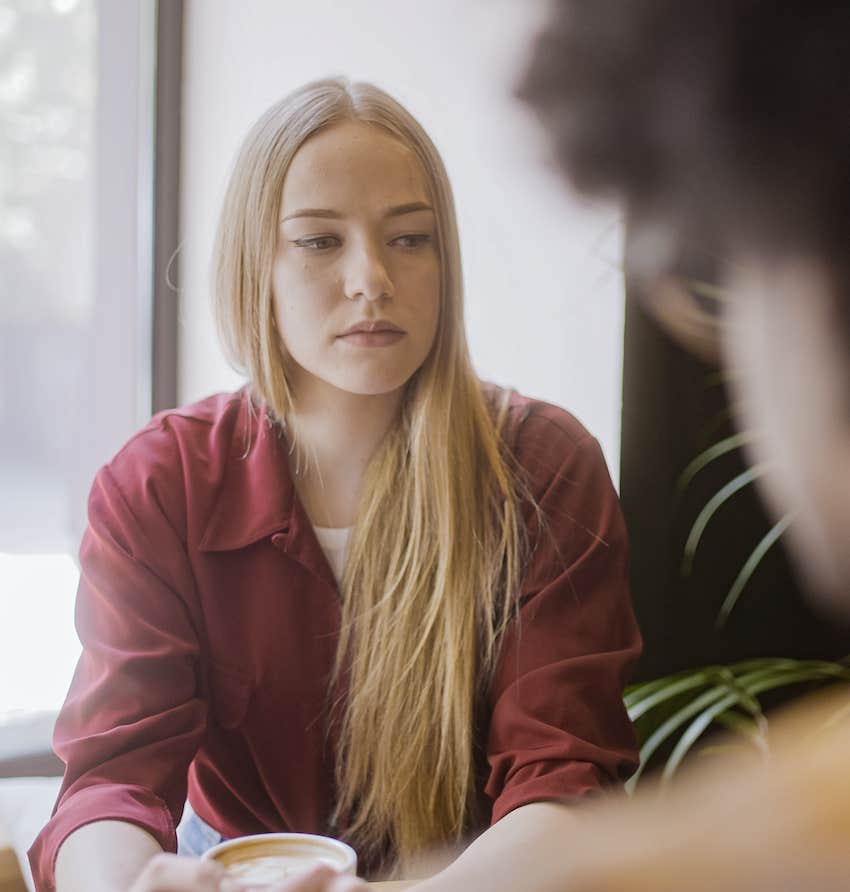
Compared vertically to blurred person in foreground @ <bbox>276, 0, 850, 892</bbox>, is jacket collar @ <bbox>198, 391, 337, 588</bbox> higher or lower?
lower

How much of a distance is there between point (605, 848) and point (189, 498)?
624mm

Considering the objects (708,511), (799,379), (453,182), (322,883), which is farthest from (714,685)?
(799,379)

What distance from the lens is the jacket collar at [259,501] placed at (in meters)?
0.84

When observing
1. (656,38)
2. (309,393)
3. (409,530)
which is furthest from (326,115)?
(656,38)

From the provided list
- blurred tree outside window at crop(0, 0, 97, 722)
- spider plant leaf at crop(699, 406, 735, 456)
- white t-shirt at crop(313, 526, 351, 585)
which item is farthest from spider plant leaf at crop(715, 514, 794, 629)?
blurred tree outside window at crop(0, 0, 97, 722)

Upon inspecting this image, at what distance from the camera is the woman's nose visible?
813 millimetres

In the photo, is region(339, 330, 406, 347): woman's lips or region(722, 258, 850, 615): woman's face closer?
region(722, 258, 850, 615): woman's face

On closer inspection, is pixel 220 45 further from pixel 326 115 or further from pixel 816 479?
pixel 816 479

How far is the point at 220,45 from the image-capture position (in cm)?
98

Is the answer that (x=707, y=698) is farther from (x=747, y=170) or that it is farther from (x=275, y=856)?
(x=747, y=170)

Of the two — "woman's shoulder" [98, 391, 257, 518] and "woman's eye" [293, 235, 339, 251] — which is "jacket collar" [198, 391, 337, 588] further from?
"woman's eye" [293, 235, 339, 251]

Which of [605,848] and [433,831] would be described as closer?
[605,848]

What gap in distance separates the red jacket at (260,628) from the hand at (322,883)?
0.28m

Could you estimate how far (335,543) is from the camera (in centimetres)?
86
